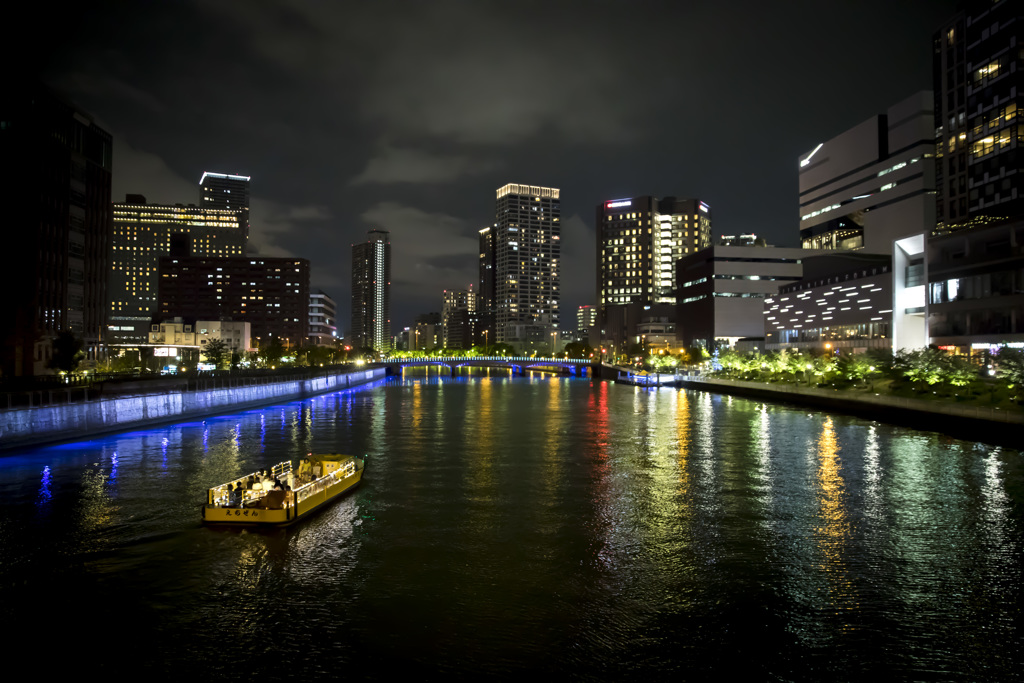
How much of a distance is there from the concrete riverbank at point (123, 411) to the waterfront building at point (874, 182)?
456 feet

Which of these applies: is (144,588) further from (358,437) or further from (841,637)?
(358,437)

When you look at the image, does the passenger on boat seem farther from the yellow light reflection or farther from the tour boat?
the yellow light reflection

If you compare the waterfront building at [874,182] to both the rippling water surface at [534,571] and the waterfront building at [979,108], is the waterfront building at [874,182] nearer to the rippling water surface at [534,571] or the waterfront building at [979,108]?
the waterfront building at [979,108]

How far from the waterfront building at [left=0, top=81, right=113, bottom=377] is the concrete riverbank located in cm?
3754

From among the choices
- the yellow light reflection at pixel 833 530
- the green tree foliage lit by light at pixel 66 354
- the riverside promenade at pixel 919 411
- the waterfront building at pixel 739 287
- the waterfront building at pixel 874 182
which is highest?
the waterfront building at pixel 874 182

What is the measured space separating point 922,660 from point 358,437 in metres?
44.2

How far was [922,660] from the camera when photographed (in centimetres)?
1455

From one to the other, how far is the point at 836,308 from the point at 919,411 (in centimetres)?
7656

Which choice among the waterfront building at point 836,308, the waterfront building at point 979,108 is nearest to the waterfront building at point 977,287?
the waterfront building at point 836,308

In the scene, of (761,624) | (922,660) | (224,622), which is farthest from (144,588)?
(922,660)

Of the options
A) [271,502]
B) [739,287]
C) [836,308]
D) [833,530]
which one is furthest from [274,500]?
[739,287]

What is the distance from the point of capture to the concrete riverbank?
42750 mm

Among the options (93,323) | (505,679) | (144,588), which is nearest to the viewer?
(505,679)

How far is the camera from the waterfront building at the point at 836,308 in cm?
11856
